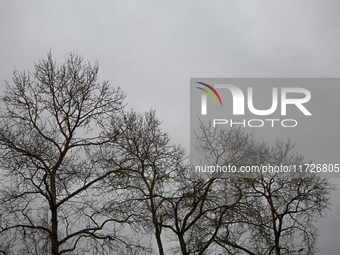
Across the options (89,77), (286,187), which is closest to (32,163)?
(89,77)

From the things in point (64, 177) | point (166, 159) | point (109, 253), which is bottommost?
point (109, 253)

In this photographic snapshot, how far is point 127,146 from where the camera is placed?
14961mm

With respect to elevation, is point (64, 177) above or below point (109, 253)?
above

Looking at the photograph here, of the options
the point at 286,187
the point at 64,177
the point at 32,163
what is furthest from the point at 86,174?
the point at 286,187

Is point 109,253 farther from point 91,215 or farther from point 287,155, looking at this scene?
point 287,155

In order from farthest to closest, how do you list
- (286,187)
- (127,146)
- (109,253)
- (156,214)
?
(286,187) → (127,146) → (156,214) → (109,253)

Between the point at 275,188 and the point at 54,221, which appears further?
the point at 275,188

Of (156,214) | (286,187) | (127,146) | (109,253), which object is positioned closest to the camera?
(109,253)

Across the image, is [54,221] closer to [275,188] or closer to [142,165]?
[142,165]

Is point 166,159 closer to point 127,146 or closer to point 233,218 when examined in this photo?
point 127,146

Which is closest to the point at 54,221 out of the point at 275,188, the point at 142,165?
the point at 142,165

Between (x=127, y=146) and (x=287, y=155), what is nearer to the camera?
(x=127, y=146)

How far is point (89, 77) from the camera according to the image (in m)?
14.1

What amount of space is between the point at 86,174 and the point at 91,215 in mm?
1599
